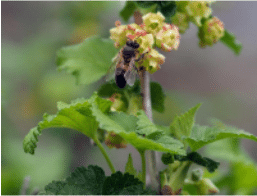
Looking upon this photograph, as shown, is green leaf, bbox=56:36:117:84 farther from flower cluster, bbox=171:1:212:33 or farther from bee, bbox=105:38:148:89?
flower cluster, bbox=171:1:212:33

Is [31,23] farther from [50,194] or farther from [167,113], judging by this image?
[50,194]

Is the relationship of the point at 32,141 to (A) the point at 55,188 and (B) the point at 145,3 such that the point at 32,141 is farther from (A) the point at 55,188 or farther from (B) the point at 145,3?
(B) the point at 145,3

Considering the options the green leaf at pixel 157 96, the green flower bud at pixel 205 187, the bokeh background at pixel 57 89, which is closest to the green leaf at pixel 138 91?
the green leaf at pixel 157 96

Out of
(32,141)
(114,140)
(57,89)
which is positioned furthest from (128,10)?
(57,89)

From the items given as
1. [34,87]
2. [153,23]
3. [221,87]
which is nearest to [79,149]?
[34,87]

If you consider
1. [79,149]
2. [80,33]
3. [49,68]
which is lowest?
[79,149]

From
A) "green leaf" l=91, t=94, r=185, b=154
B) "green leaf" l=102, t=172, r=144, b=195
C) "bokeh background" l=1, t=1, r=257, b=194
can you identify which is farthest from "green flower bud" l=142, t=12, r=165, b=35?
"bokeh background" l=1, t=1, r=257, b=194

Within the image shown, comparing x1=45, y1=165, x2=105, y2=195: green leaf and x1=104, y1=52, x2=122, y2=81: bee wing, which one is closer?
x1=45, y1=165, x2=105, y2=195: green leaf
